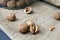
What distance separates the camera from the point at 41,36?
64 cm

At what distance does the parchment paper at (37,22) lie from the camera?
0.64m

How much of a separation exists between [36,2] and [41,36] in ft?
1.24

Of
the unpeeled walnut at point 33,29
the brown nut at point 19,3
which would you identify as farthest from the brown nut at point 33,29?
the brown nut at point 19,3

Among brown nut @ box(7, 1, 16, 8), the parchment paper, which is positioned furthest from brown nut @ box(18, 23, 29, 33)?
brown nut @ box(7, 1, 16, 8)

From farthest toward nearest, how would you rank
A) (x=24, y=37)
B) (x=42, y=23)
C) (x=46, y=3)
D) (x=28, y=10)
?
(x=46, y=3), (x=28, y=10), (x=42, y=23), (x=24, y=37)

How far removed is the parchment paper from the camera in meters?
0.64

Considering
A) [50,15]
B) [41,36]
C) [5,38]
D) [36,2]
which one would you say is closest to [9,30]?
[5,38]

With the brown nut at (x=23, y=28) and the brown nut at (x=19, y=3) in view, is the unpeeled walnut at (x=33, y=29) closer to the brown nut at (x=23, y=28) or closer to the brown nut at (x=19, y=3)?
the brown nut at (x=23, y=28)

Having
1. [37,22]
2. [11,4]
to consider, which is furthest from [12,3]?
[37,22]

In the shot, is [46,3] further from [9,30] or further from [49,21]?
[9,30]

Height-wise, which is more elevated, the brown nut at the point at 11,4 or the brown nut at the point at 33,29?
the brown nut at the point at 11,4

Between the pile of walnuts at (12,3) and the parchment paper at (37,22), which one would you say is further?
the pile of walnuts at (12,3)

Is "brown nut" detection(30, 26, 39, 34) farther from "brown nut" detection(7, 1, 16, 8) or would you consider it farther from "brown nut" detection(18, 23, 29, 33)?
"brown nut" detection(7, 1, 16, 8)

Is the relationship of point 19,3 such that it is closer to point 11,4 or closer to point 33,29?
point 11,4
